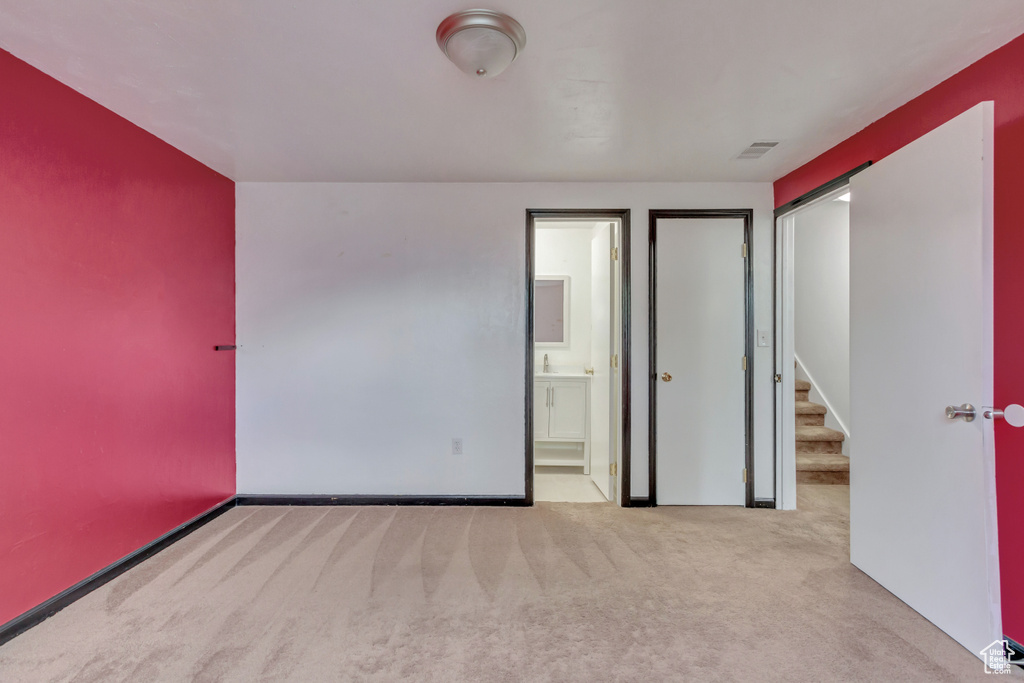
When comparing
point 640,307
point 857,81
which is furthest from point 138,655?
point 857,81

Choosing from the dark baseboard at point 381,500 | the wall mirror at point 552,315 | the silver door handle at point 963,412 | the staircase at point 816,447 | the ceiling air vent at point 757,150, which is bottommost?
the dark baseboard at point 381,500

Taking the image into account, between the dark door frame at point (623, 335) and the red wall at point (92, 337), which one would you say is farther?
the dark door frame at point (623, 335)

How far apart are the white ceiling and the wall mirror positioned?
7.01ft

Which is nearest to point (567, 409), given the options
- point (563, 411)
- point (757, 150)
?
point (563, 411)

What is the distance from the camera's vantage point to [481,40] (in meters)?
1.58

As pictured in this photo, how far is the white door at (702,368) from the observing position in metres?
3.20

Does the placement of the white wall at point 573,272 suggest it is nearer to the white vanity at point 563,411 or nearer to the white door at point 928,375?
the white vanity at point 563,411

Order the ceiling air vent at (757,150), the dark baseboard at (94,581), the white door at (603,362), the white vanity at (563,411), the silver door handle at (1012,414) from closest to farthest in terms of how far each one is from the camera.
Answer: the silver door handle at (1012,414)
the dark baseboard at (94,581)
the ceiling air vent at (757,150)
the white door at (603,362)
the white vanity at (563,411)

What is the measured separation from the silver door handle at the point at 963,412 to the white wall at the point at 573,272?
3.18 metres

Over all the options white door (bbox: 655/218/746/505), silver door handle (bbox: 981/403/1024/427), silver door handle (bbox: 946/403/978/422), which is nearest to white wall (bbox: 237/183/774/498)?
white door (bbox: 655/218/746/505)

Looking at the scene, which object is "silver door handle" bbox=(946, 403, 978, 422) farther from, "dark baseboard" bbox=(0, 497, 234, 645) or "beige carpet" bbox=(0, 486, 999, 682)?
"dark baseboard" bbox=(0, 497, 234, 645)

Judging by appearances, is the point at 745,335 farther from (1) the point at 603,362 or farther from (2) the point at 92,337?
(2) the point at 92,337

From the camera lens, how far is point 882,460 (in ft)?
6.91

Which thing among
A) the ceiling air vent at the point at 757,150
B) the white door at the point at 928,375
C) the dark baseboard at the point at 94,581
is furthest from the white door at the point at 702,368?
the dark baseboard at the point at 94,581
